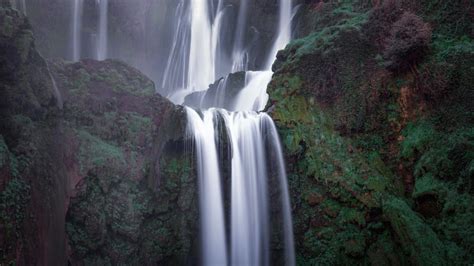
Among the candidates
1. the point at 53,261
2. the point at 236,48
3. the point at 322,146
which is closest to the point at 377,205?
the point at 322,146

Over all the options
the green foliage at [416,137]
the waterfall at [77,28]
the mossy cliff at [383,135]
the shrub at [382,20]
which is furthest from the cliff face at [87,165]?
the waterfall at [77,28]

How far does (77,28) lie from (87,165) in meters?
16.5

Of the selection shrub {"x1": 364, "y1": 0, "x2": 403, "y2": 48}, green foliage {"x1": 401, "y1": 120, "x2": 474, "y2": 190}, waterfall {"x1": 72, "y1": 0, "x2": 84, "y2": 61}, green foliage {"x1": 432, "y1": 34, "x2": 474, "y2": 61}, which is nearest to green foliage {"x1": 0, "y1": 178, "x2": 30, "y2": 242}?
green foliage {"x1": 401, "y1": 120, "x2": 474, "y2": 190}

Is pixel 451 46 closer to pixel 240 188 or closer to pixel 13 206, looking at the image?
pixel 240 188

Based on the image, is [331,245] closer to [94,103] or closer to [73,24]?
[94,103]

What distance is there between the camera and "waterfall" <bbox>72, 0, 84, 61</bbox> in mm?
21109

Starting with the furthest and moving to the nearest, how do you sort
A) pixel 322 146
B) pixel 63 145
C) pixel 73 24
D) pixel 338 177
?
pixel 73 24, pixel 322 146, pixel 338 177, pixel 63 145

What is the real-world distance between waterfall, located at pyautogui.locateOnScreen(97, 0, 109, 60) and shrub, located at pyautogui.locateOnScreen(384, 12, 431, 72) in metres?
18.9

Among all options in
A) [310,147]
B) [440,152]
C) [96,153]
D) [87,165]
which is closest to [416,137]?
[440,152]

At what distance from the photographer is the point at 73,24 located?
21.3 metres

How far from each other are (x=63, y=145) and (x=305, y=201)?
275 inches

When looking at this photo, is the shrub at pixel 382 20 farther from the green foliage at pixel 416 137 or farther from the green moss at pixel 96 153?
the green moss at pixel 96 153

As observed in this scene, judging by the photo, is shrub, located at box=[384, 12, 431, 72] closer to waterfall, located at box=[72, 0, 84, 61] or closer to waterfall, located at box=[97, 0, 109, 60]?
waterfall, located at box=[72, 0, 84, 61]

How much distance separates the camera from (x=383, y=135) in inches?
410
